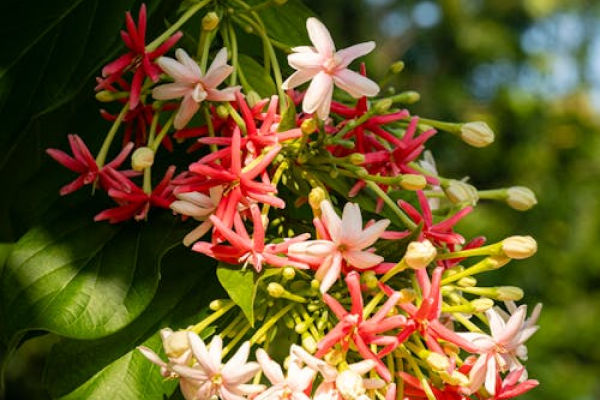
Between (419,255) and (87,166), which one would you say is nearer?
(419,255)

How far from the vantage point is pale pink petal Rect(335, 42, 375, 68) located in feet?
2.59

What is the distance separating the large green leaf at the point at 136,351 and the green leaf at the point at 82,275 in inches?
1.5

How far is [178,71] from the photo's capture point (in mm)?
774

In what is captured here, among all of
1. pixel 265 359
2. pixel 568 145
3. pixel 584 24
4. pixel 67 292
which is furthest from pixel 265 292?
pixel 584 24

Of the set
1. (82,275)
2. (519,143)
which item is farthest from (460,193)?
(519,143)

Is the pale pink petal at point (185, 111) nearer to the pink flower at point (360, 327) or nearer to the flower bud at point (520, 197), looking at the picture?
the pink flower at point (360, 327)

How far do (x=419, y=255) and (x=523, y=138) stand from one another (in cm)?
489

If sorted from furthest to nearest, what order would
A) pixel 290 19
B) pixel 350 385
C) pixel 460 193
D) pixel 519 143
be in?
pixel 519 143, pixel 290 19, pixel 460 193, pixel 350 385

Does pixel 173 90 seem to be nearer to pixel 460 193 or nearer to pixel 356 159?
pixel 356 159

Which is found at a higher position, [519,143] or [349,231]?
[349,231]

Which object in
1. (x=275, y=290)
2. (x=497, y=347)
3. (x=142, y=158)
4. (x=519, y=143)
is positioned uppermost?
(x=142, y=158)

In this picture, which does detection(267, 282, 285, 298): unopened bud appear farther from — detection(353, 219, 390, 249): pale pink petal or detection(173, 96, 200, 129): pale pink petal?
detection(173, 96, 200, 129): pale pink petal

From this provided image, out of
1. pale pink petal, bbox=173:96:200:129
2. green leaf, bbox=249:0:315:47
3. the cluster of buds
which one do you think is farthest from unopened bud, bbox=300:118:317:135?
green leaf, bbox=249:0:315:47

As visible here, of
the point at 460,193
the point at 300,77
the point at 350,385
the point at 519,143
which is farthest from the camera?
the point at 519,143
